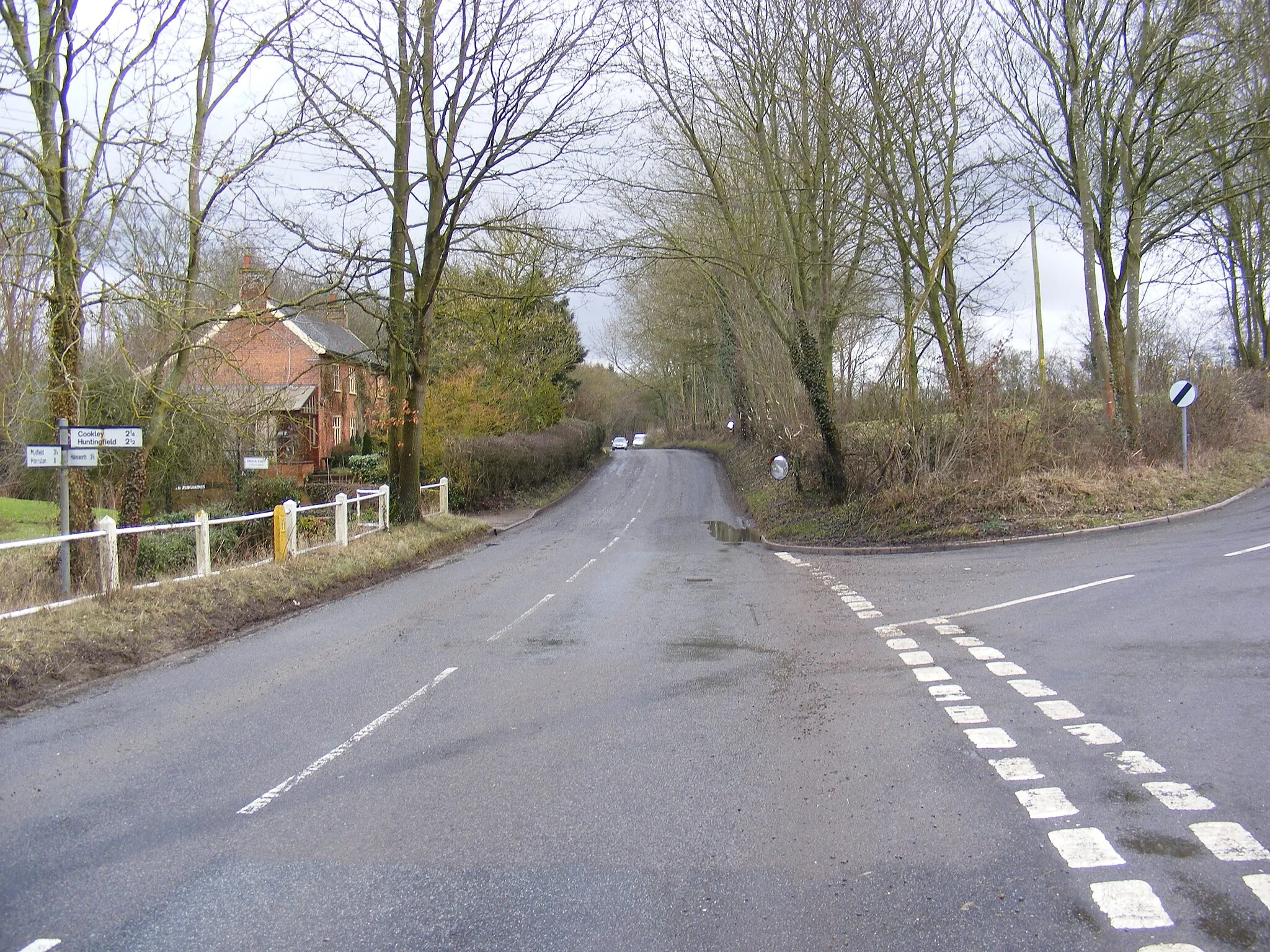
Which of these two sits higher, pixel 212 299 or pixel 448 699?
pixel 212 299

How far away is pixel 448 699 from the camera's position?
7.62 m

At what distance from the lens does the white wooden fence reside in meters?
10.7

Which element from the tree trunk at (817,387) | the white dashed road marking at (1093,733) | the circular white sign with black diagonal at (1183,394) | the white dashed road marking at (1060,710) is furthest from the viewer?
the tree trunk at (817,387)

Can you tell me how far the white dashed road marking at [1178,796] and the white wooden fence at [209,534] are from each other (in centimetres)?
935

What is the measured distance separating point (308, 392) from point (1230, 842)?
41.3 meters

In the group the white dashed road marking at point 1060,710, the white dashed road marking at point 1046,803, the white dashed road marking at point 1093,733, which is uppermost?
the white dashed road marking at point 1060,710

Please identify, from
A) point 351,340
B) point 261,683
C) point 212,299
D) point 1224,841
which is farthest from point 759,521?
Answer: point 351,340

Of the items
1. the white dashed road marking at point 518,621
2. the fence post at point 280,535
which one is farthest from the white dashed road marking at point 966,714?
the fence post at point 280,535

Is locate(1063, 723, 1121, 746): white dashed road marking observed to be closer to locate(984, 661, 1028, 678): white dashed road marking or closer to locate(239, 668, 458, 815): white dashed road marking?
locate(984, 661, 1028, 678): white dashed road marking

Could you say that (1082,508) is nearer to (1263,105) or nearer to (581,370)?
(1263,105)

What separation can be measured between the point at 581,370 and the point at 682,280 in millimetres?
37270

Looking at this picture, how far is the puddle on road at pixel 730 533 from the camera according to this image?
2508cm

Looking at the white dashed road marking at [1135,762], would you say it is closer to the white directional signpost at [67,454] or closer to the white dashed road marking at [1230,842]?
the white dashed road marking at [1230,842]

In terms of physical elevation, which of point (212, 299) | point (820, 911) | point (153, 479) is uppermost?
point (212, 299)
